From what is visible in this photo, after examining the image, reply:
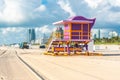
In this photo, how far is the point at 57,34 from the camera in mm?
51375

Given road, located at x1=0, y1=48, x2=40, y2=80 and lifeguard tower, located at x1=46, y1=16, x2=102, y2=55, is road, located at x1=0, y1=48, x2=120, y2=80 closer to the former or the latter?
road, located at x1=0, y1=48, x2=40, y2=80

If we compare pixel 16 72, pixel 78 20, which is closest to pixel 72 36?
pixel 78 20

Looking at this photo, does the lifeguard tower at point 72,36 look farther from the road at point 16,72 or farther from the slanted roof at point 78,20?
the road at point 16,72

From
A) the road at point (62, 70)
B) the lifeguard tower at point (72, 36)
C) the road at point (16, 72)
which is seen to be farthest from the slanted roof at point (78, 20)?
the road at point (16, 72)

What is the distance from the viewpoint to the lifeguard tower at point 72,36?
49562 millimetres

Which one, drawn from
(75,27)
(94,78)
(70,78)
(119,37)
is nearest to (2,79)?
(70,78)

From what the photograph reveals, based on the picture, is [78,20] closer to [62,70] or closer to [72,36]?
[72,36]

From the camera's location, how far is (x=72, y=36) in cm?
4966

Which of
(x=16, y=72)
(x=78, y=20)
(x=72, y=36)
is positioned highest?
(x=78, y=20)

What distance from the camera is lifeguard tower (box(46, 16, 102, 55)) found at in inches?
1951

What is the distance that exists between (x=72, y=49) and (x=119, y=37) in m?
108

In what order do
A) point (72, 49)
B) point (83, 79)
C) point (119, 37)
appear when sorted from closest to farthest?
point (83, 79)
point (72, 49)
point (119, 37)

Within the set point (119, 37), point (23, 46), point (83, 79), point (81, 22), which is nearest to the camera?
point (83, 79)

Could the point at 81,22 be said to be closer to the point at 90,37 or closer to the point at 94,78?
the point at 90,37
